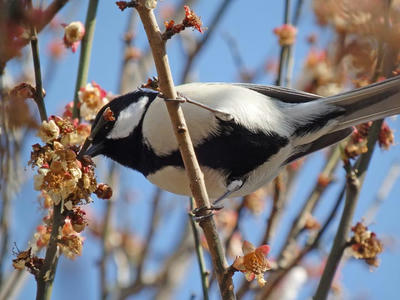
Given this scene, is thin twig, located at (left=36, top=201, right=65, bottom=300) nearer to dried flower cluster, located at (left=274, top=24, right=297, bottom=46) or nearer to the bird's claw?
the bird's claw

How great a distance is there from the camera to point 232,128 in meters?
2.83

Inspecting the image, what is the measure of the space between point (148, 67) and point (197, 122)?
9.12 feet

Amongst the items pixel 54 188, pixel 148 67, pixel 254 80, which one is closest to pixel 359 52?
pixel 54 188

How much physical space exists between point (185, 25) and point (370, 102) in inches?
47.6

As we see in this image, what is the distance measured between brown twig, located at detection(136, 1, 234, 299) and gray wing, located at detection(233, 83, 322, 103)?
998 mm

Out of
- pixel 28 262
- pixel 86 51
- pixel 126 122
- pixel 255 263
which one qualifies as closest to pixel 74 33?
pixel 86 51

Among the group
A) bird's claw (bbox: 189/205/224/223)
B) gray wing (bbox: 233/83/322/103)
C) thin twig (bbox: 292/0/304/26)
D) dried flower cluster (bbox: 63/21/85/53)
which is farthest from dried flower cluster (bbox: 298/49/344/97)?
bird's claw (bbox: 189/205/224/223)

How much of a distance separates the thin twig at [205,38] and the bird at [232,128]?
785 millimetres

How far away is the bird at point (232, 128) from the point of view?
281 cm

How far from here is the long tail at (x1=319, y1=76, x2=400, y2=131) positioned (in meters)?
2.88

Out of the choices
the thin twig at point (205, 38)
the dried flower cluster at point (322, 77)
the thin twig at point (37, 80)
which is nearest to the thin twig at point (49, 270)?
the thin twig at point (37, 80)

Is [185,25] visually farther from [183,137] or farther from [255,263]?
[255,263]

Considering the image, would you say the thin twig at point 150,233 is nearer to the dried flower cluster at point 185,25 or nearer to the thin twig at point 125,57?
the thin twig at point 125,57

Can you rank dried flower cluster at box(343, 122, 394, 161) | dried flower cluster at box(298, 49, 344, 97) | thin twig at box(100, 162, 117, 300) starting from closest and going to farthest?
dried flower cluster at box(343, 122, 394, 161) < thin twig at box(100, 162, 117, 300) < dried flower cluster at box(298, 49, 344, 97)
